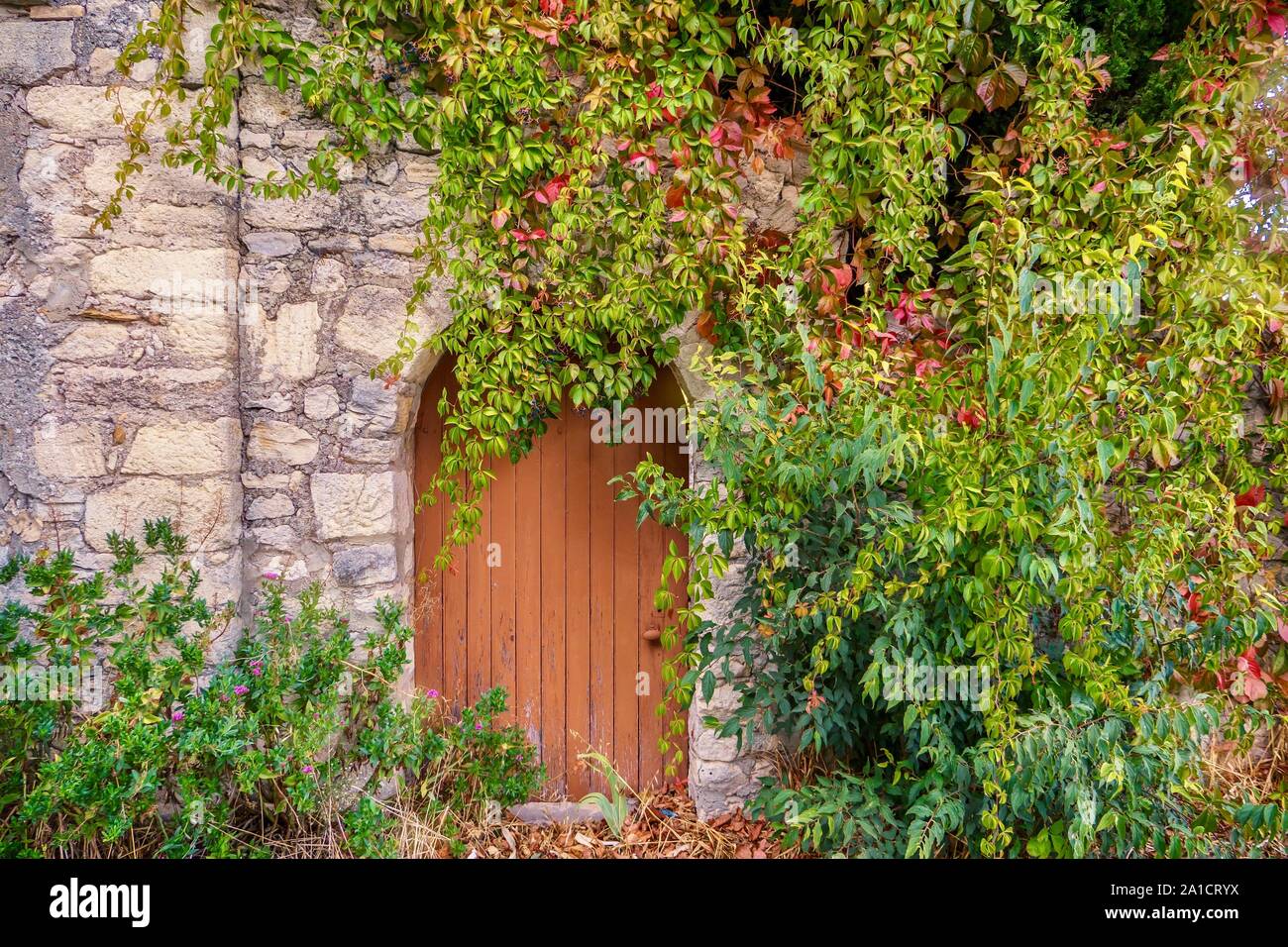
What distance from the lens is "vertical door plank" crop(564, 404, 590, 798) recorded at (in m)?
2.89

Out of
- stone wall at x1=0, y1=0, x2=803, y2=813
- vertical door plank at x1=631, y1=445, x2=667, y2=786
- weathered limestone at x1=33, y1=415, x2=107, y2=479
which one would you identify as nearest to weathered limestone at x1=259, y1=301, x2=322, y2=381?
stone wall at x1=0, y1=0, x2=803, y2=813

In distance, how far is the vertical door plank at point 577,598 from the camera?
2.89 m

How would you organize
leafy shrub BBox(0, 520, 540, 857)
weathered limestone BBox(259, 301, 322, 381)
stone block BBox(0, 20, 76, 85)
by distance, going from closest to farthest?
leafy shrub BBox(0, 520, 540, 857) < stone block BBox(0, 20, 76, 85) < weathered limestone BBox(259, 301, 322, 381)

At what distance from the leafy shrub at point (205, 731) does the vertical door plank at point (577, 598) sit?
0.88 ft

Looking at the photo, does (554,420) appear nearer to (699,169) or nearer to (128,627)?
(699,169)

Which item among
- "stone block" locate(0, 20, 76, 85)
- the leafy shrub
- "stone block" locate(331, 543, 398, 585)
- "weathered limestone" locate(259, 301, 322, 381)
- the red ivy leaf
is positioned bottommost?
the leafy shrub

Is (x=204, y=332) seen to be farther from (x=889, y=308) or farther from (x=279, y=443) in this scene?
(x=889, y=308)

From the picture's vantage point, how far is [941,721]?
7.04 ft

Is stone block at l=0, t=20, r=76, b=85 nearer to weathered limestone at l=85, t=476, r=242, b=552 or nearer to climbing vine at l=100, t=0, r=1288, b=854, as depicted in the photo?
climbing vine at l=100, t=0, r=1288, b=854

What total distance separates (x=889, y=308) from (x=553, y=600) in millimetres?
1734

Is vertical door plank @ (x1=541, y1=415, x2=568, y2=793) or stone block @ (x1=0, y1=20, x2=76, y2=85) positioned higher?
stone block @ (x1=0, y1=20, x2=76, y2=85)

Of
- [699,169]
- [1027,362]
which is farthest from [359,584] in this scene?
[1027,362]

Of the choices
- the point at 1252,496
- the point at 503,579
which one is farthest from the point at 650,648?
the point at 1252,496

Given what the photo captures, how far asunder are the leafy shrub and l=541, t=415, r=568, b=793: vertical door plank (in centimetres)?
21
